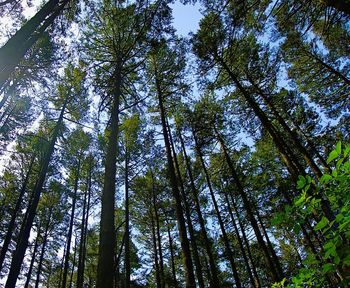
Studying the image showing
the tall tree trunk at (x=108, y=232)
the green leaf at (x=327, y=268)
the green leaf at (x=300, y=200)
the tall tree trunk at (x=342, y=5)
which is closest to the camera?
the green leaf at (x=327, y=268)

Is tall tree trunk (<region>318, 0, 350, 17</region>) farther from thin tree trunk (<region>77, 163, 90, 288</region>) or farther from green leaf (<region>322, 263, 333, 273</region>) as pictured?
thin tree trunk (<region>77, 163, 90, 288</region>)

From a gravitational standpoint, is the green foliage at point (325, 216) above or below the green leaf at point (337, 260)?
above

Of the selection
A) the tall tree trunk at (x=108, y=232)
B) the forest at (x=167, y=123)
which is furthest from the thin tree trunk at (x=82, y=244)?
the tall tree trunk at (x=108, y=232)

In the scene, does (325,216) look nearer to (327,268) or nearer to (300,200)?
(300,200)

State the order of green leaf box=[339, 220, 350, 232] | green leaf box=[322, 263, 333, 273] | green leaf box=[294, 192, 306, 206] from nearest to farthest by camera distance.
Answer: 1. green leaf box=[339, 220, 350, 232]
2. green leaf box=[322, 263, 333, 273]
3. green leaf box=[294, 192, 306, 206]

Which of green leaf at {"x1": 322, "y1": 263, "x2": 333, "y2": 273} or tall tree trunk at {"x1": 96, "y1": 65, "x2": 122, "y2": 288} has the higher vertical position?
tall tree trunk at {"x1": 96, "y1": 65, "x2": 122, "y2": 288}

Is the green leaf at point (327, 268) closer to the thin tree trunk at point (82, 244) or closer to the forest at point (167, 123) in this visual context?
the forest at point (167, 123)

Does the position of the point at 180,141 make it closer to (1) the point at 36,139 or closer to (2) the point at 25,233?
(1) the point at 36,139

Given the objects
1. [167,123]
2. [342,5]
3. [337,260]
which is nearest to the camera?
[337,260]

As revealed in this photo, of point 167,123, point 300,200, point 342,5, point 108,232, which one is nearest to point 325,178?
point 300,200

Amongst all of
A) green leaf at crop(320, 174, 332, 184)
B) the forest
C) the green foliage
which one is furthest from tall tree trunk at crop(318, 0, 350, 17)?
green leaf at crop(320, 174, 332, 184)

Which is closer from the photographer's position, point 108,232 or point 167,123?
point 108,232

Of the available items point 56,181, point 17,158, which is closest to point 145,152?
point 56,181

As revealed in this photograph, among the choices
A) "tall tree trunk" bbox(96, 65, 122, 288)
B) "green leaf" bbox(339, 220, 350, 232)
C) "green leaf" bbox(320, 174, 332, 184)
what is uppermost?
"tall tree trunk" bbox(96, 65, 122, 288)
